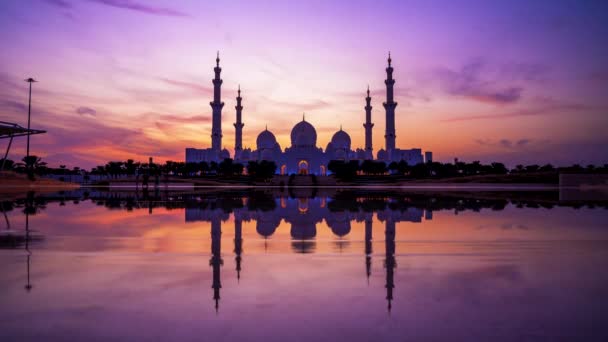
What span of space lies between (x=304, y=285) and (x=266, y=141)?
75586mm

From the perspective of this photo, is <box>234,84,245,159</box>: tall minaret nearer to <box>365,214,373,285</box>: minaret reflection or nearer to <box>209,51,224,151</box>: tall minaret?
<box>209,51,224,151</box>: tall minaret

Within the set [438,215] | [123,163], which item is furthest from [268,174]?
[438,215]

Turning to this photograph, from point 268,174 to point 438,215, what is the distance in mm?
A: 51522

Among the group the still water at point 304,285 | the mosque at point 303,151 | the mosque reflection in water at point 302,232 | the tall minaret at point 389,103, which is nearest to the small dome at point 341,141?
the mosque at point 303,151

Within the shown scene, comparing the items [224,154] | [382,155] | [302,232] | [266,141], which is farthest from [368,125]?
[302,232]

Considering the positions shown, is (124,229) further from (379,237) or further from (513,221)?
(513,221)

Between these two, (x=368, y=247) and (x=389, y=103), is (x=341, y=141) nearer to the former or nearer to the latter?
(x=389, y=103)

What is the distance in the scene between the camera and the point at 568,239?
723 centimetres

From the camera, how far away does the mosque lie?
70.0 meters

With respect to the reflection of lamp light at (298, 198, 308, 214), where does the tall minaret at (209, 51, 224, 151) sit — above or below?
above

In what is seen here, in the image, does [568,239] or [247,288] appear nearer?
[247,288]

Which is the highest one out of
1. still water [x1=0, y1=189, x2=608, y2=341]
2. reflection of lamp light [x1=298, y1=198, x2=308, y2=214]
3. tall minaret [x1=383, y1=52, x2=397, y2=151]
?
tall minaret [x1=383, y1=52, x2=397, y2=151]

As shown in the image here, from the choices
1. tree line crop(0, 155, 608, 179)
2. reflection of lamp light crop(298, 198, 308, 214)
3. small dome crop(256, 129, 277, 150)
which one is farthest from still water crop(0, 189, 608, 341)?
small dome crop(256, 129, 277, 150)

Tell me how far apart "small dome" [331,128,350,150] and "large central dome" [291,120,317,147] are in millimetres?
3999
